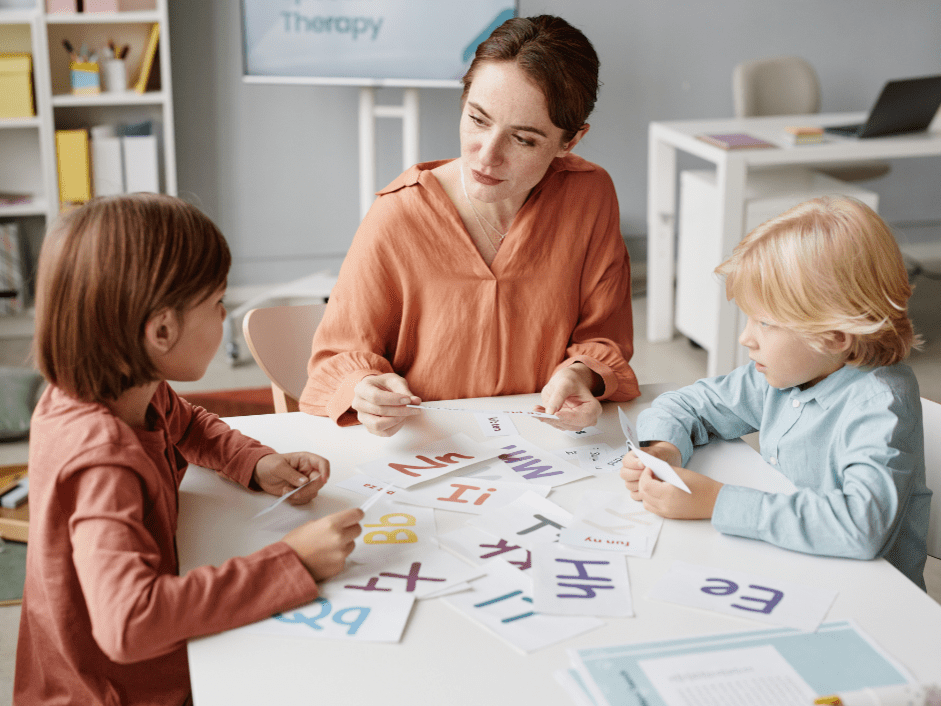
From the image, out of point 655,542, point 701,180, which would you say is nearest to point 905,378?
point 655,542

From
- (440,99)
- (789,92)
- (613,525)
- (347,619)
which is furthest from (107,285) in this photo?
(789,92)

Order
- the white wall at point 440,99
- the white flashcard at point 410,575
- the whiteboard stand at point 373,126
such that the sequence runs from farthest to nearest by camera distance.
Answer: the white wall at point 440,99
the whiteboard stand at point 373,126
the white flashcard at point 410,575

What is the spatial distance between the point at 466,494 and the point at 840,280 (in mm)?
552

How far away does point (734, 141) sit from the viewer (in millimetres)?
3340

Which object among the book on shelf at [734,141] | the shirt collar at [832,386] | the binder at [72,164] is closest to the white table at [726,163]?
the book on shelf at [734,141]

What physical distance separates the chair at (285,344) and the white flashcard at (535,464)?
1.94 ft

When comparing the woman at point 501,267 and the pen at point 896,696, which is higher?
the woman at point 501,267

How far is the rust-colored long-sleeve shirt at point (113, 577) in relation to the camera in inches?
35.7

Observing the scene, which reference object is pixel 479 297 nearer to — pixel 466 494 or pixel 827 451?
pixel 466 494

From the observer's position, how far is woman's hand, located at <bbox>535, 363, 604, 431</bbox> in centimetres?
142

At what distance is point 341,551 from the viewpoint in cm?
101

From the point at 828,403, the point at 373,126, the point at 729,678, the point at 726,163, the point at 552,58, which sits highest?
the point at 552,58

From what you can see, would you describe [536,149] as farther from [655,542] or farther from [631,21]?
[631,21]

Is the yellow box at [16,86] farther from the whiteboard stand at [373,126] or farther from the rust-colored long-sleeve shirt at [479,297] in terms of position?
the rust-colored long-sleeve shirt at [479,297]
